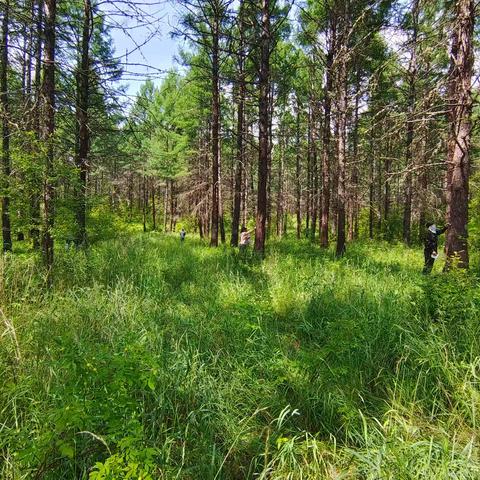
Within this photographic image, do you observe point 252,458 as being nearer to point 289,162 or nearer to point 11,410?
point 11,410

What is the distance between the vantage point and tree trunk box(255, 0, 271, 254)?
28.6 ft

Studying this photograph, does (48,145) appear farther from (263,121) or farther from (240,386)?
(263,121)

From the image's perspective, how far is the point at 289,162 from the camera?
97.7 feet

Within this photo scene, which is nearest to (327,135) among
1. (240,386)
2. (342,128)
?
(342,128)

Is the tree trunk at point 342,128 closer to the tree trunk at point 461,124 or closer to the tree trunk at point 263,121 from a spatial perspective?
the tree trunk at point 263,121

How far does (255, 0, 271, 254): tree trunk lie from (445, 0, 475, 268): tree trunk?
4.47 m

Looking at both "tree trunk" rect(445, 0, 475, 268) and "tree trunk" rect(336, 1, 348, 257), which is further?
"tree trunk" rect(336, 1, 348, 257)

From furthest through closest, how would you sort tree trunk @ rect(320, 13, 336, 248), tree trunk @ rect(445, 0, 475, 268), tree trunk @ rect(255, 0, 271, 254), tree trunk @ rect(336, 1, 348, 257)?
tree trunk @ rect(320, 13, 336, 248)
tree trunk @ rect(336, 1, 348, 257)
tree trunk @ rect(255, 0, 271, 254)
tree trunk @ rect(445, 0, 475, 268)

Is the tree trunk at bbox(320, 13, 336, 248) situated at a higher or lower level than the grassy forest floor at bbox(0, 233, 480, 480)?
higher

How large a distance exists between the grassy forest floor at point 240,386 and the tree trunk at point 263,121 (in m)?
4.53

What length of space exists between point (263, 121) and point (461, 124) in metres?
5.11

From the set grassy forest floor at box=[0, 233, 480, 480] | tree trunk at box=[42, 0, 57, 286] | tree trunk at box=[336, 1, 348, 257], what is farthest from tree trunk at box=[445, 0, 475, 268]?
tree trunk at box=[42, 0, 57, 286]

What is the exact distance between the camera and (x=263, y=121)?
31.1 ft

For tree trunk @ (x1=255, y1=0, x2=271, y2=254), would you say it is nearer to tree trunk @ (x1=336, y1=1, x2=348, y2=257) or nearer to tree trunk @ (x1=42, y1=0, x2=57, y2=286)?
tree trunk @ (x1=336, y1=1, x2=348, y2=257)
